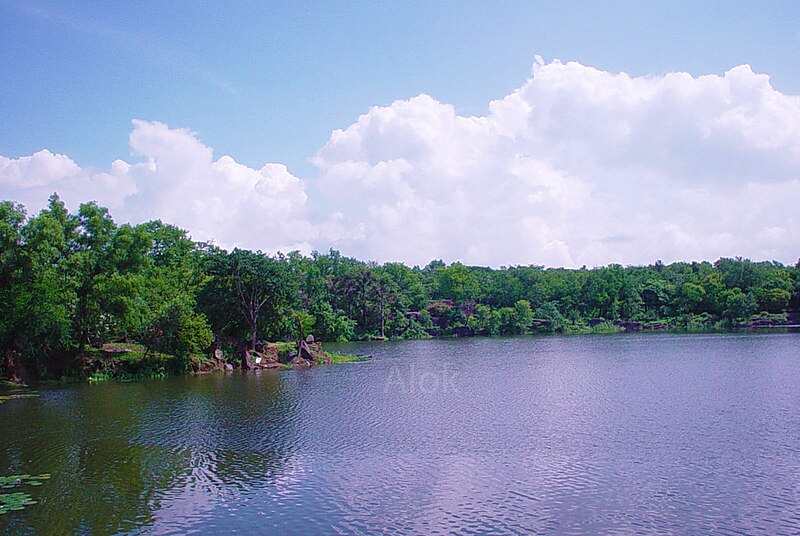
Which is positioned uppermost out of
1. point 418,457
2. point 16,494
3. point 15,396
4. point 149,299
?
point 149,299

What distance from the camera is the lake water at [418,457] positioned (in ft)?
46.5

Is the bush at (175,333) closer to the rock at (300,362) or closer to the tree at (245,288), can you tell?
the tree at (245,288)

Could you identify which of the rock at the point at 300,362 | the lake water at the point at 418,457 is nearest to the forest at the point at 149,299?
the rock at the point at 300,362

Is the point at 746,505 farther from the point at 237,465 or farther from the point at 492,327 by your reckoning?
the point at 492,327

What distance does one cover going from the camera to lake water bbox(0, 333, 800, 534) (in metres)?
14.2

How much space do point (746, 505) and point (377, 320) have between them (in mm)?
86562

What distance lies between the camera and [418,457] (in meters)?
19.5

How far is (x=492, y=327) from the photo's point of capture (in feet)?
347

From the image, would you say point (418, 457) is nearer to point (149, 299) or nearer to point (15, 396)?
point (15, 396)

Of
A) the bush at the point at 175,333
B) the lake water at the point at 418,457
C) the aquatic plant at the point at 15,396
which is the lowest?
the lake water at the point at 418,457

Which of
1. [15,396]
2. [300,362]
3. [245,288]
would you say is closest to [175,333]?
[245,288]

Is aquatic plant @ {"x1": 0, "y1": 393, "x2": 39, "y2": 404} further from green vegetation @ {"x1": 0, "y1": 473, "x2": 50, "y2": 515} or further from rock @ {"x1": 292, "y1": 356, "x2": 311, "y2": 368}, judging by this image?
rock @ {"x1": 292, "y1": 356, "x2": 311, "y2": 368}

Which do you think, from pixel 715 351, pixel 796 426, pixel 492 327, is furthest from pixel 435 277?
pixel 796 426

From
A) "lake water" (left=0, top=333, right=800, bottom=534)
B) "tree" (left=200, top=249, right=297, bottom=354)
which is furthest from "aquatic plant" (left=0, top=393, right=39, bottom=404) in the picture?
"tree" (left=200, top=249, right=297, bottom=354)
